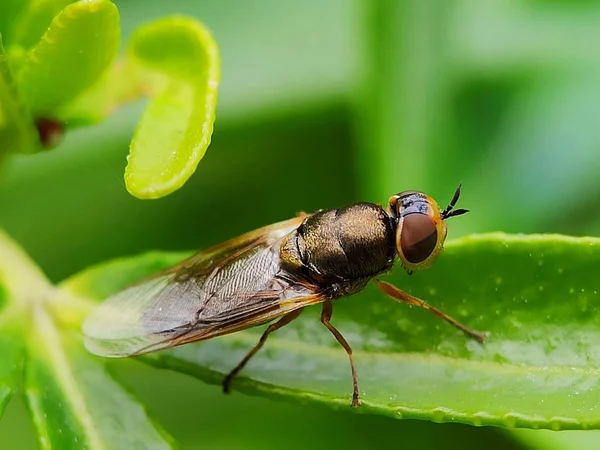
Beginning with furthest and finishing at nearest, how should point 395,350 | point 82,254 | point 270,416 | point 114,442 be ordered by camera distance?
point 82,254
point 270,416
point 395,350
point 114,442

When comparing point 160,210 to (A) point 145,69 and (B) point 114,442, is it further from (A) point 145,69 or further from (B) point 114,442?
(B) point 114,442

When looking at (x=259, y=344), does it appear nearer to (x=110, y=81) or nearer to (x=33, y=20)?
(x=110, y=81)

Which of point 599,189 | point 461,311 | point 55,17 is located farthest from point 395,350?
point 599,189

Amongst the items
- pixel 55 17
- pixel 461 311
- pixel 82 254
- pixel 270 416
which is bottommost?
pixel 270 416

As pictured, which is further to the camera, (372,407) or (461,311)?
(461,311)

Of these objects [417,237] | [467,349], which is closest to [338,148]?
[417,237]

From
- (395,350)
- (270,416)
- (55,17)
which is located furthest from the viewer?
(270,416)

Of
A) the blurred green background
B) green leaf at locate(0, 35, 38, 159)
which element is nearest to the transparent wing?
green leaf at locate(0, 35, 38, 159)

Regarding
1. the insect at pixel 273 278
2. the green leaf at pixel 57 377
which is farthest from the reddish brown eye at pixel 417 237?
the green leaf at pixel 57 377
